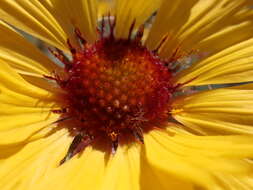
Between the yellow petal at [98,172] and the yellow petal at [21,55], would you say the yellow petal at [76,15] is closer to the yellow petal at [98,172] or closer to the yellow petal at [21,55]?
the yellow petal at [21,55]

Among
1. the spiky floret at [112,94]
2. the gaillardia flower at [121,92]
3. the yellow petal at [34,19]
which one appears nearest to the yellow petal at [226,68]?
the gaillardia flower at [121,92]

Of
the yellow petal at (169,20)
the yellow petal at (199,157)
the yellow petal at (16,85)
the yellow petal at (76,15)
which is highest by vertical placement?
the yellow petal at (76,15)

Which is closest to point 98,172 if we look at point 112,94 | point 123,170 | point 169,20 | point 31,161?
point 123,170

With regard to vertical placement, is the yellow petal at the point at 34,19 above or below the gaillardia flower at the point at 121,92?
above

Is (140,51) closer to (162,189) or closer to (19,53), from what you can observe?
(19,53)

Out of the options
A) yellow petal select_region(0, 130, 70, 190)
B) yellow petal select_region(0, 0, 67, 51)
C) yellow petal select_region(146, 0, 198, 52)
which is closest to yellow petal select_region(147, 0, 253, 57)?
yellow petal select_region(146, 0, 198, 52)

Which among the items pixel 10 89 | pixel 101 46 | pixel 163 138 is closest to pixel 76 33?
pixel 101 46

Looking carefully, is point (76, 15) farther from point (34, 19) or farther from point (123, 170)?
point (123, 170)
